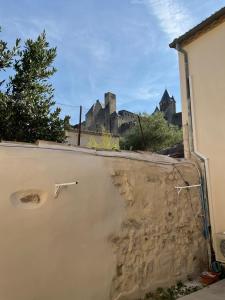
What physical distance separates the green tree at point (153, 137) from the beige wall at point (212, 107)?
16.7 meters

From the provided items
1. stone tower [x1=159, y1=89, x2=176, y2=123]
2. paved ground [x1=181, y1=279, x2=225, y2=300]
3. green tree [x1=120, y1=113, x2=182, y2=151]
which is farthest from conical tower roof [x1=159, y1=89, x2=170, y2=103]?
paved ground [x1=181, y1=279, x2=225, y2=300]

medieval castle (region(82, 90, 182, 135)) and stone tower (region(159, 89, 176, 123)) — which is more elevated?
stone tower (region(159, 89, 176, 123))

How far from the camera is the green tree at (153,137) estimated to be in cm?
2495

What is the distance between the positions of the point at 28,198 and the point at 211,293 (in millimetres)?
4129

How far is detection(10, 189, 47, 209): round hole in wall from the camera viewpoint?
4.09m

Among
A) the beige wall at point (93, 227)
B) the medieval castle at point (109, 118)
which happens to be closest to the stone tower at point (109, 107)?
the medieval castle at point (109, 118)

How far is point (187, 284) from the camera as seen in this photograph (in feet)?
20.4

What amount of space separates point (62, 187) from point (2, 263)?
1.41 metres

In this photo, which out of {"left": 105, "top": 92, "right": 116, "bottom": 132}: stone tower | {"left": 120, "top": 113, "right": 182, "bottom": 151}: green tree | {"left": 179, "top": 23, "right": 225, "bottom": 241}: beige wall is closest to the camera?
{"left": 179, "top": 23, "right": 225, "bottom": 241}: beige wall

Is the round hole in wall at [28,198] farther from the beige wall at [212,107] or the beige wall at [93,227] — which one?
the beige wall at [212,107]

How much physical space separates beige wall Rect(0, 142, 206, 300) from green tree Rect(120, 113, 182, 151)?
1804 centimetres

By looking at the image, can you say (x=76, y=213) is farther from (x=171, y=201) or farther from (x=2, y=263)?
(x=171, y=201)

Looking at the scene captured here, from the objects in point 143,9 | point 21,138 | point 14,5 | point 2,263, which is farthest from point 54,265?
point 143,9

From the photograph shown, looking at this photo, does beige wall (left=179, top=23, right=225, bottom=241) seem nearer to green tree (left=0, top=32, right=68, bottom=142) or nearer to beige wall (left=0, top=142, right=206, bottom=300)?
beige wall (left=0, top=142, right=206, bottom=300)
